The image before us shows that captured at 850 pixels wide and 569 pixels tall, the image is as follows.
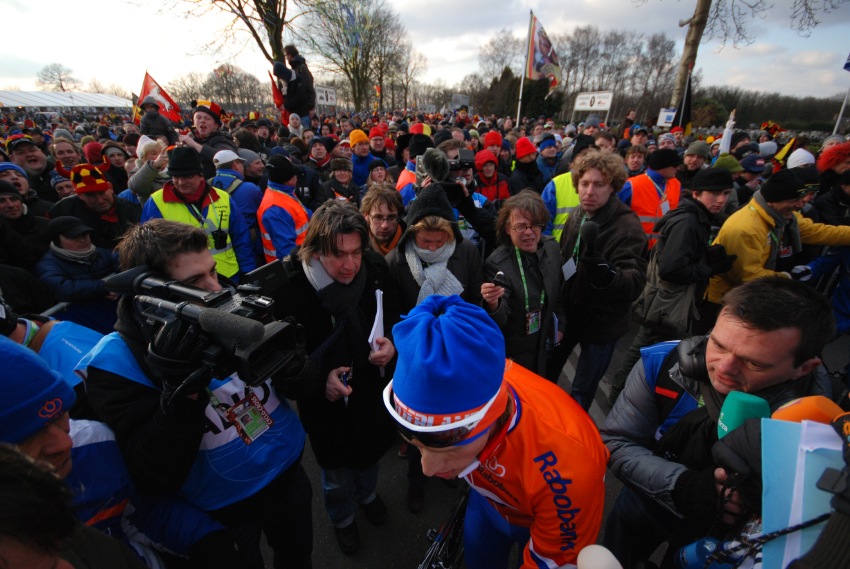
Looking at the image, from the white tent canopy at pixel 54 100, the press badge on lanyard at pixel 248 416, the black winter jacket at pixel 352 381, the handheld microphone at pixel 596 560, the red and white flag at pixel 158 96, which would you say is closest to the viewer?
the handheld microphone at pixel 596 560

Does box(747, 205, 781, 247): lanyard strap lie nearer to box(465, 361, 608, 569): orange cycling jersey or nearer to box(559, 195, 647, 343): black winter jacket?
box(559, 195, 647, 343): black winter jacket

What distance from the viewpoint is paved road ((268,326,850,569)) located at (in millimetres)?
2410

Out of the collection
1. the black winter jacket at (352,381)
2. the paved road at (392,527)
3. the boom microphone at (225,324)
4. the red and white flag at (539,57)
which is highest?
the red and white flag at (539,57)

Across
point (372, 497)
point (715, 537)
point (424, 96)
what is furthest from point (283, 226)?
point (424, 96)

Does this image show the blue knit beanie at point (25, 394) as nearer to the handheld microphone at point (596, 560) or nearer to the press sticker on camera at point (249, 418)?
the press sticker on camera at point (249, 418)

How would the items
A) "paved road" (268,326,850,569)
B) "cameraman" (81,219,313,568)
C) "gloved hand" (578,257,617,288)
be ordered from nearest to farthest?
"cameraman" (81,219,313,568) → "paved road" (268,326,850,569) → "gloved hand" (578,257,617,288)

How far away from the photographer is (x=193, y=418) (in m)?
1.28

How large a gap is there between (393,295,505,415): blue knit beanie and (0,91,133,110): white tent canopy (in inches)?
2073

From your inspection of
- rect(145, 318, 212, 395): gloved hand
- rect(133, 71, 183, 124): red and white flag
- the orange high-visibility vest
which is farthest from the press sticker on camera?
rect(133, 71, 183, 124): red and white flag

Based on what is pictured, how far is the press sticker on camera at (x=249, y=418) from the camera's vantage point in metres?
1.59

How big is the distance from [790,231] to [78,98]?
69017mm

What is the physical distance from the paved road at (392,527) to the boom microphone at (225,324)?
6.88ft

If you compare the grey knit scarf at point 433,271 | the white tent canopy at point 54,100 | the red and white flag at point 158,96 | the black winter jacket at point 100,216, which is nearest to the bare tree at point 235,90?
the white tent canopy at point 54,100

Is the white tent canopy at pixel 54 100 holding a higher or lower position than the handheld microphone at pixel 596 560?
higher
